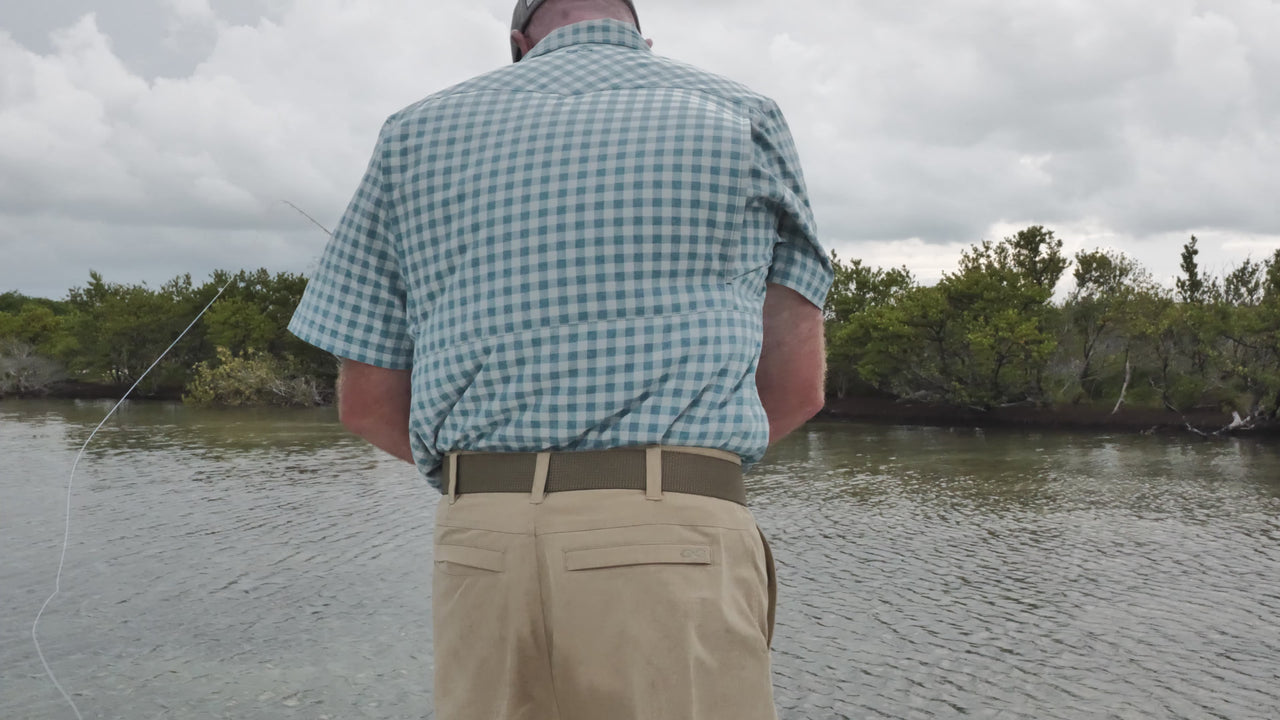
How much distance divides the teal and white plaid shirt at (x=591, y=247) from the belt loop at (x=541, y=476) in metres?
0.02

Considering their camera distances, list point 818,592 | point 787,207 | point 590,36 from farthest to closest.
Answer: point 818,592 → point 590,36 → point 787,207

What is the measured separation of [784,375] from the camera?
69.7 inches

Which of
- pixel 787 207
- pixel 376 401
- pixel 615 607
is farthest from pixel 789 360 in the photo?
pixel 376 401

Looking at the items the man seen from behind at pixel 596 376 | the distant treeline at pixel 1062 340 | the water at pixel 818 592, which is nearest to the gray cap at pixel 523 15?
the man seen from behind at pixel 596 376

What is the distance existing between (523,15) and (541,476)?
84cm

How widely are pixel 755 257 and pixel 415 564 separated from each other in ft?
24.2

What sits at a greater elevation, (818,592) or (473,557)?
(473,557)

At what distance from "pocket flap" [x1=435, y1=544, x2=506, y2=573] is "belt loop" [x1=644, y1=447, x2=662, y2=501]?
229 mm

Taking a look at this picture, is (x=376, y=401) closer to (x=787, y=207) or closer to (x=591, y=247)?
(x=591, y=247)

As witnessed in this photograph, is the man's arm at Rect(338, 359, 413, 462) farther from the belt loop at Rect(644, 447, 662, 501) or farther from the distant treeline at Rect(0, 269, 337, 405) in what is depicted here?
the distant treeline at Rect(0, 269, 337, 405)

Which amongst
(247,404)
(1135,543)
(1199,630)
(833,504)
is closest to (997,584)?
(1199,630)

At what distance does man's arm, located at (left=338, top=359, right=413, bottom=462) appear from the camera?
6.01 feet

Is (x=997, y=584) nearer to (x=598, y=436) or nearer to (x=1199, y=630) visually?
(x=1199, y=630)

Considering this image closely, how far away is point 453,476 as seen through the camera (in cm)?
161
